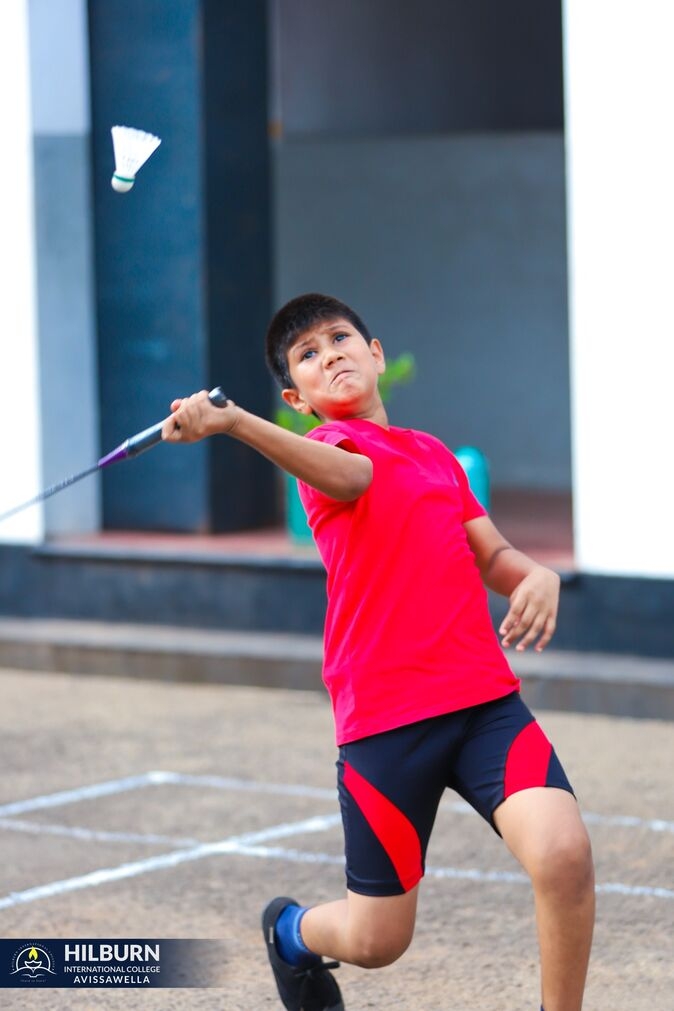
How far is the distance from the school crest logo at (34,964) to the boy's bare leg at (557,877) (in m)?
1.06

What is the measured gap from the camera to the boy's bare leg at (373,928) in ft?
11.9

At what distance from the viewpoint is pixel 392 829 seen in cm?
360

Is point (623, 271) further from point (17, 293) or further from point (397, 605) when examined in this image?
point (397, 605)

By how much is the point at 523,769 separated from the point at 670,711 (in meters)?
4.24

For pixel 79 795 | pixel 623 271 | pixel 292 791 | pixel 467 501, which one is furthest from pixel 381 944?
pixel 623 271

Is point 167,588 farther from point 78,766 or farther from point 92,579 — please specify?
point 78,766

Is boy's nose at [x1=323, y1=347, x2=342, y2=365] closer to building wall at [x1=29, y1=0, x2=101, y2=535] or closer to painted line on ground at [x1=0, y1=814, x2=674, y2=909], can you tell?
painted line on ground at [x1=0, y1=814, x2=674, y2=909]

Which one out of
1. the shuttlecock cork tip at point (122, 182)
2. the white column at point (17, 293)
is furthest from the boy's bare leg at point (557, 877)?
the white column at point (17, 293)

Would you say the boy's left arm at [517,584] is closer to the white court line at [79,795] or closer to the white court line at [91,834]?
the white court line at [91,834]

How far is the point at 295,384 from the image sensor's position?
151 inches

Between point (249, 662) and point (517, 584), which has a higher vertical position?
point (517, 584)

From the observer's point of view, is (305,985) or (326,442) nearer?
(326,442)

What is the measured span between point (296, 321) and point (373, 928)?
4.13ft

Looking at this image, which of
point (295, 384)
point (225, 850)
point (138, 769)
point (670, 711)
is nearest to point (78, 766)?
point (138, 769)
